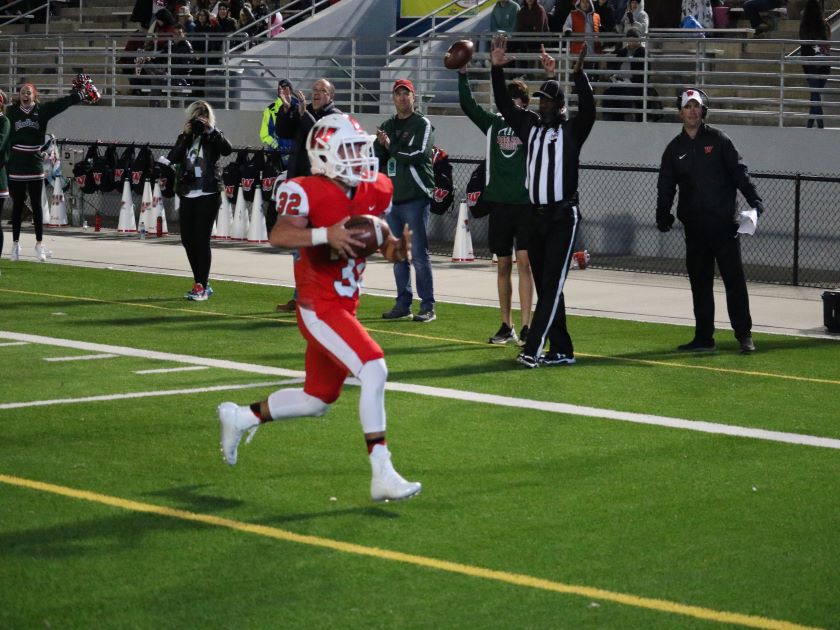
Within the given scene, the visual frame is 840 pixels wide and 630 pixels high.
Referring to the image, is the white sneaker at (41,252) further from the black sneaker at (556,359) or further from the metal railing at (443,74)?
the black sneaker at (556,359)

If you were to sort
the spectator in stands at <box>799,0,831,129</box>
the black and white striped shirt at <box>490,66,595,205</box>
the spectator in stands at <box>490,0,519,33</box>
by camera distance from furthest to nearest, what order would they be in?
the spectator in stands at <box>490,0,519,33</box> < the spectator in stands at <box>799,0,831,129</box> < the black and white striped shirt at <box>490,66,595,205</box>

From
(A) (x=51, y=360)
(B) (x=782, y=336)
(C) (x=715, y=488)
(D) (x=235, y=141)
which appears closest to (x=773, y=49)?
(D) (x=235, y=141)

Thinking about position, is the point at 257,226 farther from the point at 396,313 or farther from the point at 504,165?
the point at 504,165

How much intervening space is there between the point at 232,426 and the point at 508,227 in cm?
514

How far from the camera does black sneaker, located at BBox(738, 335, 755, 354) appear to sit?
40.1 ft

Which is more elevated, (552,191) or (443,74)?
(443,74)

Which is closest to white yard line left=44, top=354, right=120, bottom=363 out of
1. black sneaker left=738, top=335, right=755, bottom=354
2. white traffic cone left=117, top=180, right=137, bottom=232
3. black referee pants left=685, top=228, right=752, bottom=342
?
black referee pants left=685, top=228, right=752, bottom=342

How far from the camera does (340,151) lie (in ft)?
23.2

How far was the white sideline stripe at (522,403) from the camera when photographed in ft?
29.1

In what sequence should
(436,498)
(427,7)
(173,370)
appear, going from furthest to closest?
(427,7) < (173,370) < (436,498)

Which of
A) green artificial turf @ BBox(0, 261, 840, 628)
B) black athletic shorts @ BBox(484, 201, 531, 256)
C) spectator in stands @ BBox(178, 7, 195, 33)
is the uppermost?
spectator in stands @ BBox(178, 7, 195, 33)

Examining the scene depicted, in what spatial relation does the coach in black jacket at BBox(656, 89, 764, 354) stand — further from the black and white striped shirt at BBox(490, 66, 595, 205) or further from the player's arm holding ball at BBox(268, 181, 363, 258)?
the player's arm holding ball at BBox(268, 181, 363, 258)

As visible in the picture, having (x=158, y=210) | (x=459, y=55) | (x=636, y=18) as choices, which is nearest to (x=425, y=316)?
(x=459, y=55)

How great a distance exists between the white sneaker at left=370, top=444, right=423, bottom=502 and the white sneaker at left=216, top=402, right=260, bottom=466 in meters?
0.79
